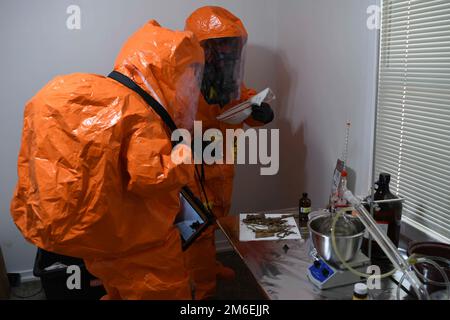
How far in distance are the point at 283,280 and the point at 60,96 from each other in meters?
0.98

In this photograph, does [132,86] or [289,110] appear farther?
[289,110]

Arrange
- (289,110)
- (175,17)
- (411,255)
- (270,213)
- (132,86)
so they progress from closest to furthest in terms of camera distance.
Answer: (411,255) < (132,86) < (270,213) < (175,17) < (289,110)

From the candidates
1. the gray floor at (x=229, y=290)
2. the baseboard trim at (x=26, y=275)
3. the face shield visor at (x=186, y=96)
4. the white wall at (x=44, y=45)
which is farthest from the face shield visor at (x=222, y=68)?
the baseboard trim at (x=26, y=275)

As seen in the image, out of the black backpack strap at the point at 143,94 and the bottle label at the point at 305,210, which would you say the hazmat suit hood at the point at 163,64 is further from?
the bottle label at the point at 305,210

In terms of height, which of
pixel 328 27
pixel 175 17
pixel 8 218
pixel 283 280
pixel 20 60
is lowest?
pixel 8 218

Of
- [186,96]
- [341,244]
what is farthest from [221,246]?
[341,244]

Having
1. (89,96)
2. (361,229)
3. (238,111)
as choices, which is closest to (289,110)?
(238,111)

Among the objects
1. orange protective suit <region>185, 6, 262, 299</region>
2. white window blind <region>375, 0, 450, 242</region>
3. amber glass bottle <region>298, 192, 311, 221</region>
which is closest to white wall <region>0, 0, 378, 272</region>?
white window blind <region>375, 0, 450, 242</region>

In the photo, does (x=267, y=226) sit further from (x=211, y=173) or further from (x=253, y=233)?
(x=211, y=173)

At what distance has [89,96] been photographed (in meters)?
1.17

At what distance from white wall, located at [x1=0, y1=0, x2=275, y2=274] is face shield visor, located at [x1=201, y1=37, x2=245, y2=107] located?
0.57m

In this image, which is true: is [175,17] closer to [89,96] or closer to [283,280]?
[89,96]

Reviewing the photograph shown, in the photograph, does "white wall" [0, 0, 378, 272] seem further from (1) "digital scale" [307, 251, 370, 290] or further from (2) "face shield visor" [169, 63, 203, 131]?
(2) "face shield visor" [169, 63, 203, 131]

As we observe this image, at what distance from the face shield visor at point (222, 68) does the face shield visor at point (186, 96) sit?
0.45m
